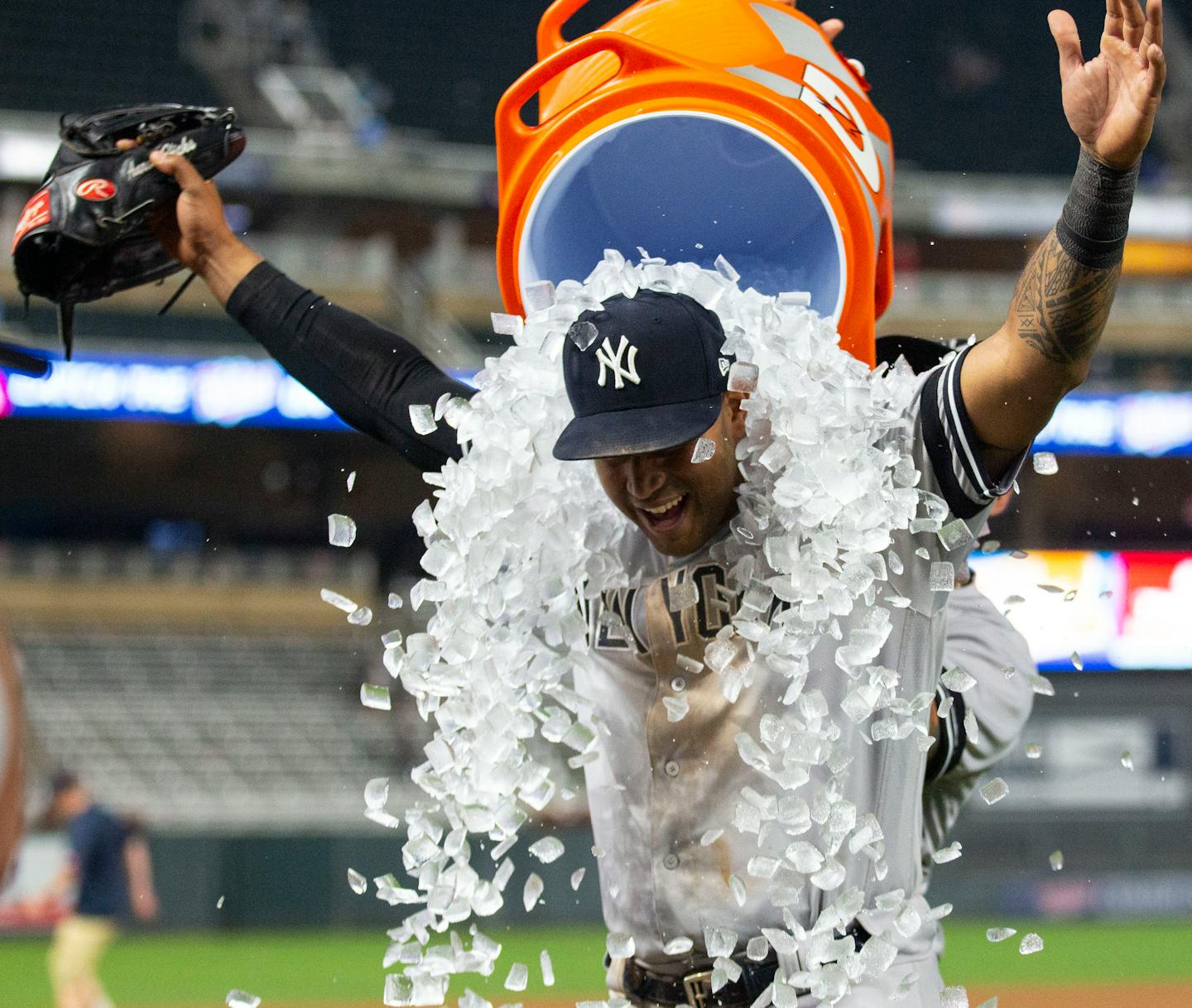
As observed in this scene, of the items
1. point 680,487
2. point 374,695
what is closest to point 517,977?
point 374,695

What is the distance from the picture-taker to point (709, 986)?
1594 mm

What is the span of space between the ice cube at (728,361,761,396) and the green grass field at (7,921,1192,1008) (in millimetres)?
5722

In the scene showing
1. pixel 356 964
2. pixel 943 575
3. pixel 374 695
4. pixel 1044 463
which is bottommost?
pixel 356 964

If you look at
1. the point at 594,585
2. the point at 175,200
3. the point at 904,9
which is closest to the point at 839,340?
the point at 594,585

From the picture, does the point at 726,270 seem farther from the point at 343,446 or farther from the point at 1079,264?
the point at 343,446

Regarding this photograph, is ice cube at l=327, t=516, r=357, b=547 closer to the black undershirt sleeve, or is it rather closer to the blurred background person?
the black undershirt sleeve

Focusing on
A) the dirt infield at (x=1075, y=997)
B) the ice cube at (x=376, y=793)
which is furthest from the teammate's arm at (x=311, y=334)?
the dirt infield at (x=1075, y=997)

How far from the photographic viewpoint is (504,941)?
9.12m

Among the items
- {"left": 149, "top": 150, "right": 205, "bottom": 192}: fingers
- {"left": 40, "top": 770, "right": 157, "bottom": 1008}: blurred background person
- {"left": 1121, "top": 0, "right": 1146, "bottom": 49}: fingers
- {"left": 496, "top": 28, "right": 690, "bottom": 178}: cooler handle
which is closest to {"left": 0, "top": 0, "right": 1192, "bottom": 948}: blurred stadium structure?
{"left": 40, "top": 770, "right": 157, "bottom": 1008}: blurred background person

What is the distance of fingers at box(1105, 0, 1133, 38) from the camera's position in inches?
57.1

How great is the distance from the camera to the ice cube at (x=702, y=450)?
1.45 metres

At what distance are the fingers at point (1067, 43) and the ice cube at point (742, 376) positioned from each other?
420 millimetres

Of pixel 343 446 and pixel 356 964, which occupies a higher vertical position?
pixel 343 446

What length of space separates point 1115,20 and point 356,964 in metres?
7.82
